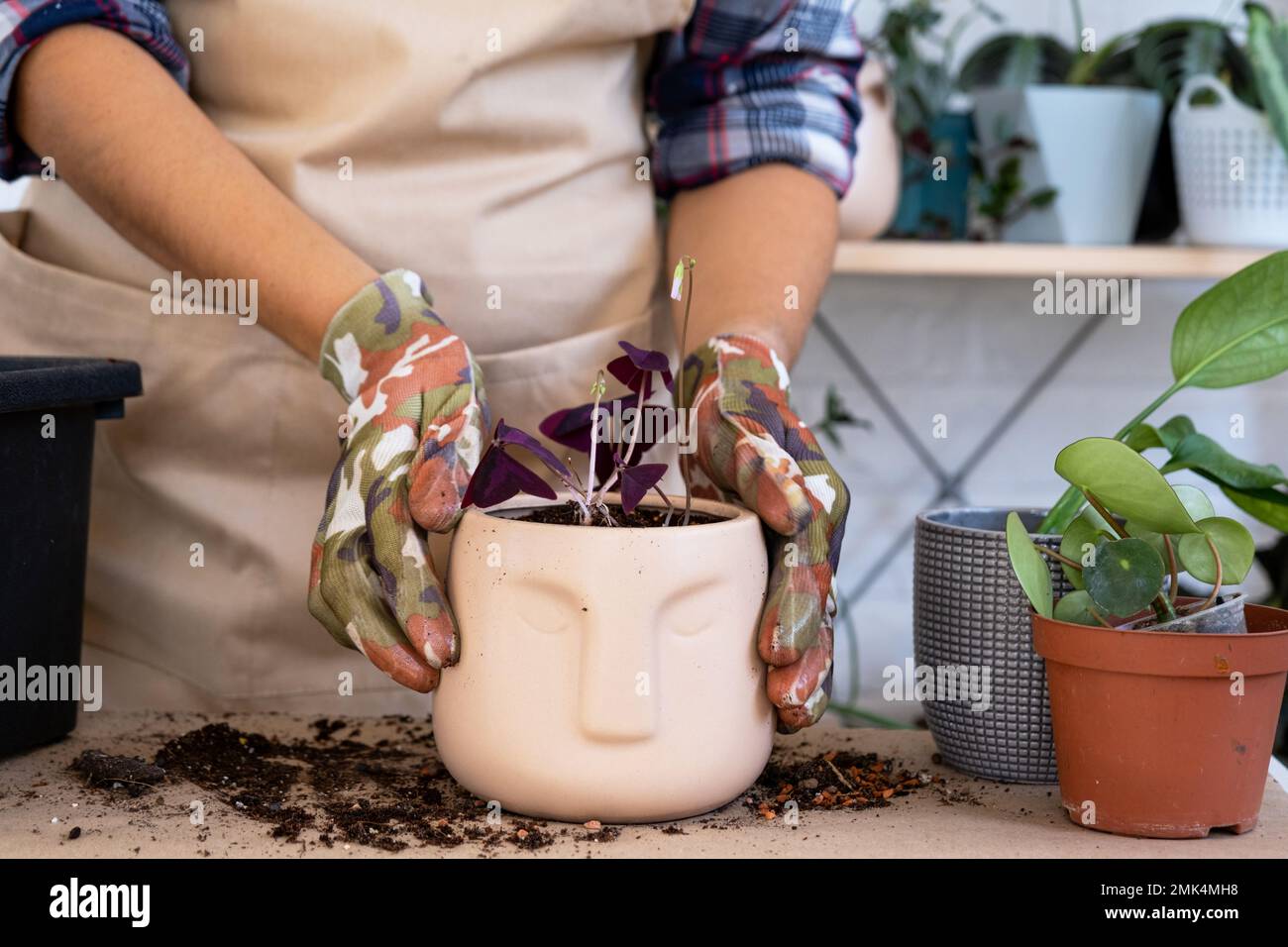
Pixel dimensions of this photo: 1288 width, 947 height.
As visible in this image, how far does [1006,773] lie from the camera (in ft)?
2.10

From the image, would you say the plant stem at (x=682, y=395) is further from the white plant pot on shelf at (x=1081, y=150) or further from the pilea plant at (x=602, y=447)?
the white plant pot on shelf at (x=1081, y=150)

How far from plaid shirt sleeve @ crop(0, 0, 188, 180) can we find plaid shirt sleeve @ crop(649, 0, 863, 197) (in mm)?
341

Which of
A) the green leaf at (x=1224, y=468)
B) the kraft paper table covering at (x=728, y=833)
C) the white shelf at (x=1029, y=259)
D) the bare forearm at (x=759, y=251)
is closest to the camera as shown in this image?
the kraft paper table covering at (x=728, y=833)

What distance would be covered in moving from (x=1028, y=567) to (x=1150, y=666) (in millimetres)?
66

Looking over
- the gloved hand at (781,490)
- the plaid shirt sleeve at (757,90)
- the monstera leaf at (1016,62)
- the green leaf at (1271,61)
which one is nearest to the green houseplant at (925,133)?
the monstera leaf at (1016,62)

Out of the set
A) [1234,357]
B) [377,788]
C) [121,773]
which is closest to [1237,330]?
[1234,357]

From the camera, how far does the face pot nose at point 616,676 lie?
0.53 m

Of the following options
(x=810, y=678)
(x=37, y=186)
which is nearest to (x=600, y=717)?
(x=810, y=678)

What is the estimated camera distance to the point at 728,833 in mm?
560

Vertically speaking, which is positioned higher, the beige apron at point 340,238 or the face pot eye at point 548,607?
the beige apron at point 340,238

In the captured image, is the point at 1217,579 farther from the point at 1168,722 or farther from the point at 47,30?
the point at 47,30

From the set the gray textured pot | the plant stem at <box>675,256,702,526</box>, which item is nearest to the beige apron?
the plant stem at <box>675,256,702,526</box>

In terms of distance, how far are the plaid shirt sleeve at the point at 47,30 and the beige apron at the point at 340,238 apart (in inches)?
2.0

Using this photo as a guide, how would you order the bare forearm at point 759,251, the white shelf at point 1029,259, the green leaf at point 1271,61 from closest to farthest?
the bare forearm at point 759,251 → the green leaf at point 1271,61 → the white shelf at point 1029,259
